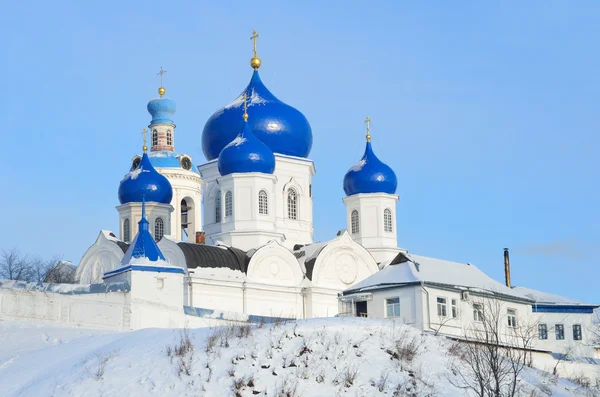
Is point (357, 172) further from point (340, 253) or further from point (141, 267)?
point (141, 267)

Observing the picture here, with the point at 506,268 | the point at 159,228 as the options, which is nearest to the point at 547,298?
the point at 506,268

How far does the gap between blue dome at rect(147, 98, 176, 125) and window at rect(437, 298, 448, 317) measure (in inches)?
769

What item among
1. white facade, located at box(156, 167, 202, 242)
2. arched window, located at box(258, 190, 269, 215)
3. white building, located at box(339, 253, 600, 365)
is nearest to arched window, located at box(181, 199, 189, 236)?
white facade, located at box(156, 167, 202, 242)

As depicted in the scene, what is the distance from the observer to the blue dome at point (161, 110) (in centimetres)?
4097

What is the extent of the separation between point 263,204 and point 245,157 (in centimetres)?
154

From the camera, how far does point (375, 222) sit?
3553 centimetres

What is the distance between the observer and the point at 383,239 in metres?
35.4

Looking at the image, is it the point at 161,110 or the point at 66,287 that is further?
the point at 161,110

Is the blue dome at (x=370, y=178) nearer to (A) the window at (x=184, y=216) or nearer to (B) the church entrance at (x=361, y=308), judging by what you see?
(A) the window at (x=184, y=216)

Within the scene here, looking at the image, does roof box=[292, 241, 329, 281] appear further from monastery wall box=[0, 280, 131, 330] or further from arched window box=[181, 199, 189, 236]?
monastery wall box=[0, 280, 131, 330]

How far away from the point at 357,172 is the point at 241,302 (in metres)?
7.82

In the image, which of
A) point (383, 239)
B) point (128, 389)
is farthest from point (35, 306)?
point (383, 239)

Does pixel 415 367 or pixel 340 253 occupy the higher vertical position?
pixel 340 253

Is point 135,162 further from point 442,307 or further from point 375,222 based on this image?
point 442,307
